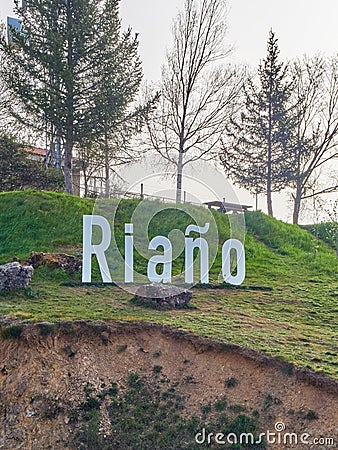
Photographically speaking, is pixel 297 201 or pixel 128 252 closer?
pixel 128 252

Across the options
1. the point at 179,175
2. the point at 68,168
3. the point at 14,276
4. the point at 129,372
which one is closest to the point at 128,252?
the point at 14,276

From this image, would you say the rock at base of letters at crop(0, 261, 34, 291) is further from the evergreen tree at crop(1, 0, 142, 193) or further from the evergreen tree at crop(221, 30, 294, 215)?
the evergreen tree at crop(221, 30, 294, 215)

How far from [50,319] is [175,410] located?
5.99 feet

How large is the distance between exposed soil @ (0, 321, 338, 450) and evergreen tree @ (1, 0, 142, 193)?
10.5m

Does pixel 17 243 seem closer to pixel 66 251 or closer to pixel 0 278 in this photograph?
pixel 66 251

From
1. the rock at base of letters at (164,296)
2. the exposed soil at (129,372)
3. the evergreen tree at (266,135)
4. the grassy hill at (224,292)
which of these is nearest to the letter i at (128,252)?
the grassy hill at (224,292)

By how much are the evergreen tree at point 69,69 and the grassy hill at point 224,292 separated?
134 inches

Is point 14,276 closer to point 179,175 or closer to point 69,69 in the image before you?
point 179,175

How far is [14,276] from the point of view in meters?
6.70

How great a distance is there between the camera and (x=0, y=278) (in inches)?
260

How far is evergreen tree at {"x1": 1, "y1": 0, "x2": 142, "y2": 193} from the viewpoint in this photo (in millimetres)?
14430

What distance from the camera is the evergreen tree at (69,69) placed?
1443 centimetres

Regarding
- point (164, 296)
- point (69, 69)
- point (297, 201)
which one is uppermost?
point (69, 69)

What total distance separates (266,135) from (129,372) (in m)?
17.2
